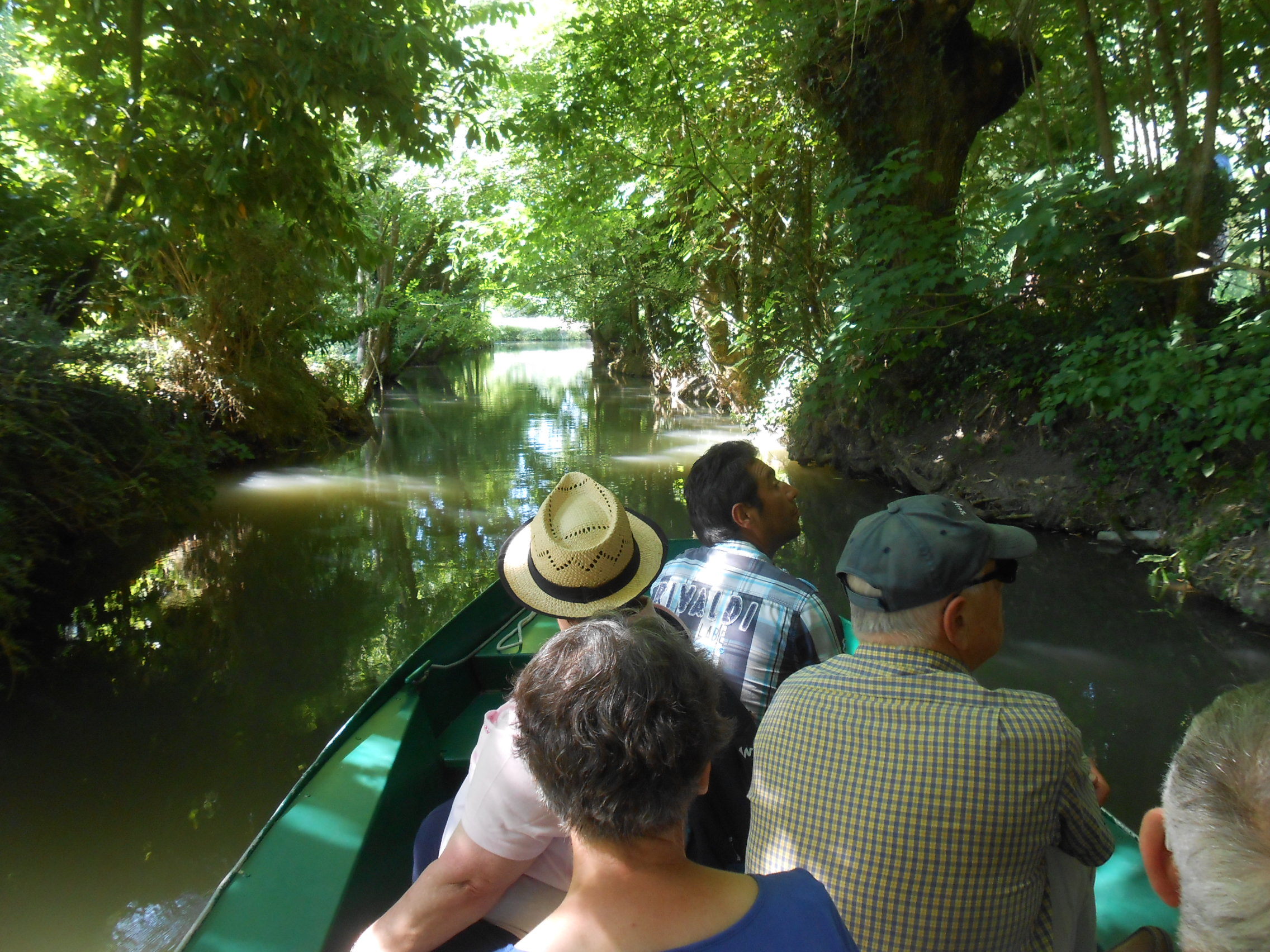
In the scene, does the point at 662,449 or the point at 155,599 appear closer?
the point at 155,599

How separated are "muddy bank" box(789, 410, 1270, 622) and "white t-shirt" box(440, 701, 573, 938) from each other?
17.0 ft

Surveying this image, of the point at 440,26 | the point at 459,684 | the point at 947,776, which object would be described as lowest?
the point at 459,684

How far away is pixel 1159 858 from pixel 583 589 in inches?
45.0

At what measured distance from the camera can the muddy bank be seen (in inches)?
207

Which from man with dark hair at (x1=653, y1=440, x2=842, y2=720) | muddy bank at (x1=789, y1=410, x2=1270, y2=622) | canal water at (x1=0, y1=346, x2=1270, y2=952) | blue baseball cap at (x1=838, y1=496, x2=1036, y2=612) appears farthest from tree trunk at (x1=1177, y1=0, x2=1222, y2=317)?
blue baseball cap at (x1=838, y1=496, x2=1036, y2=612)

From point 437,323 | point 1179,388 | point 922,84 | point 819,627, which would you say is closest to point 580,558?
point 819,627

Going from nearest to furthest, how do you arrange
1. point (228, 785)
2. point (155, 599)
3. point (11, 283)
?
point (228, 785)
point (11, 283)
point (155, 599)

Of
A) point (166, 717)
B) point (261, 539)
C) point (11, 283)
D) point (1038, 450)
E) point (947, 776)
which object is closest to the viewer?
point (947, 776)

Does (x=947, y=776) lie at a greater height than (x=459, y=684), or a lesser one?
greater

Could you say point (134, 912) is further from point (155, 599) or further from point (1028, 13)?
point (1028, 13)

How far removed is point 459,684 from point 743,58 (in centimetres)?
834

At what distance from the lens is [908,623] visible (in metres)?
1.43

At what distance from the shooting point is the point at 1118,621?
18.3 feet

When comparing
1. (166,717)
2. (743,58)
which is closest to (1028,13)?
(743,58)
